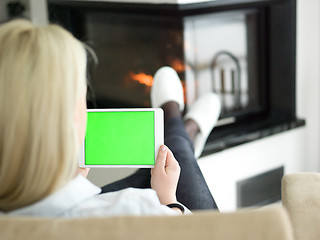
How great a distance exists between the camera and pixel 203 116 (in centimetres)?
178

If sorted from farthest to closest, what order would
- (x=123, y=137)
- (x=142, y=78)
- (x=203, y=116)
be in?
(x=142, y=78)
(x=203, y=116)
(x=123, y=137)

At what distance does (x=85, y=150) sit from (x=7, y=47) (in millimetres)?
453

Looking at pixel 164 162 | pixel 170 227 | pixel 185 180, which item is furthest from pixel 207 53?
pixel 170 227

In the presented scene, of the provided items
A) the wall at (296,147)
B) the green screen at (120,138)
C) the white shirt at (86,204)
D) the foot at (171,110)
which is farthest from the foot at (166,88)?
the white shirt at (86,204)

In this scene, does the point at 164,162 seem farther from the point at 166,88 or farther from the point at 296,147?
the point at 296,147

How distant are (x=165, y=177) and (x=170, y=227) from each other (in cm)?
43

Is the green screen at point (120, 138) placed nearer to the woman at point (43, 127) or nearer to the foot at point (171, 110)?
the woman at point (43, 127)

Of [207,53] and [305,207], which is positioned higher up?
[207,53]

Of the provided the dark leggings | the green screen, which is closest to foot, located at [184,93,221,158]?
the dark leggings

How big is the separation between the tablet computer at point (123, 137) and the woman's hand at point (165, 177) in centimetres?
3

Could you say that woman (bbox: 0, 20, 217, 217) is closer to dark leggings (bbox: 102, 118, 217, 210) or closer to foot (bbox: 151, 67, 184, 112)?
dark leggings (bbox: 102, 118, 217, 210)

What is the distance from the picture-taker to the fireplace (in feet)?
5.94

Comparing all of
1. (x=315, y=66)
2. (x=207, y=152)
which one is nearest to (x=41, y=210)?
(x=207, y=152)

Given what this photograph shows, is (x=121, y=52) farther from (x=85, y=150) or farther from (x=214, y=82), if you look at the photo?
Answer: (x=85, y=150)
